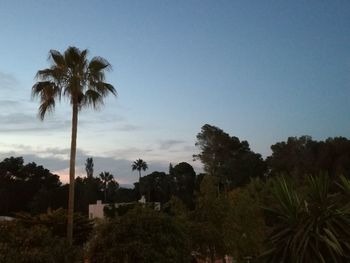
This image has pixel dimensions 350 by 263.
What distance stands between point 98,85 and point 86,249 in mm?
13671

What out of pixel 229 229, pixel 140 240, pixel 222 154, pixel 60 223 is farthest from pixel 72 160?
pixel 222 154

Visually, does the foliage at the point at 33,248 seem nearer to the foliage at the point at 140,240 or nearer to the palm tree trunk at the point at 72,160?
the foliage at the point at 140,240

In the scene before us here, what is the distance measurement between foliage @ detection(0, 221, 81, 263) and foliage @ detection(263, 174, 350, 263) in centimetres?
564

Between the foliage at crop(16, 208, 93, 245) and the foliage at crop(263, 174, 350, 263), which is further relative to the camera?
the foliage at crop(16, 208, 93, 245)

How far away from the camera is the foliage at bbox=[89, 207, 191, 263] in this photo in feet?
40.6

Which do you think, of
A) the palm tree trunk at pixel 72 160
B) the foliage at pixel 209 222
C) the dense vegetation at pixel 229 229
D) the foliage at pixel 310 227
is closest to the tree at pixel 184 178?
the dense vegetation at pixel 229 229

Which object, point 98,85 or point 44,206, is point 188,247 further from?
point 44,206

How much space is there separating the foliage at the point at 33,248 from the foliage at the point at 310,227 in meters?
5.64

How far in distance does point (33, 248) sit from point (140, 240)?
3.04 metres

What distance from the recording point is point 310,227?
43.6ft

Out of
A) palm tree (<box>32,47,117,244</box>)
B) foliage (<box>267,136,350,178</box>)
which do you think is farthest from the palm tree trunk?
foliage (<box>267,136,350,178</box>)

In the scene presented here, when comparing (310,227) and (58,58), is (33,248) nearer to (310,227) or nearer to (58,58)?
(310,227)

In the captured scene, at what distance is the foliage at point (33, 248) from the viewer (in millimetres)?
12320

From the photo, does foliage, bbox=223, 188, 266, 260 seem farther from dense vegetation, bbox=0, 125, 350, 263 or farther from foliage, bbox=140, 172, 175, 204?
foliage, bbox=140, 172, 175, 204
